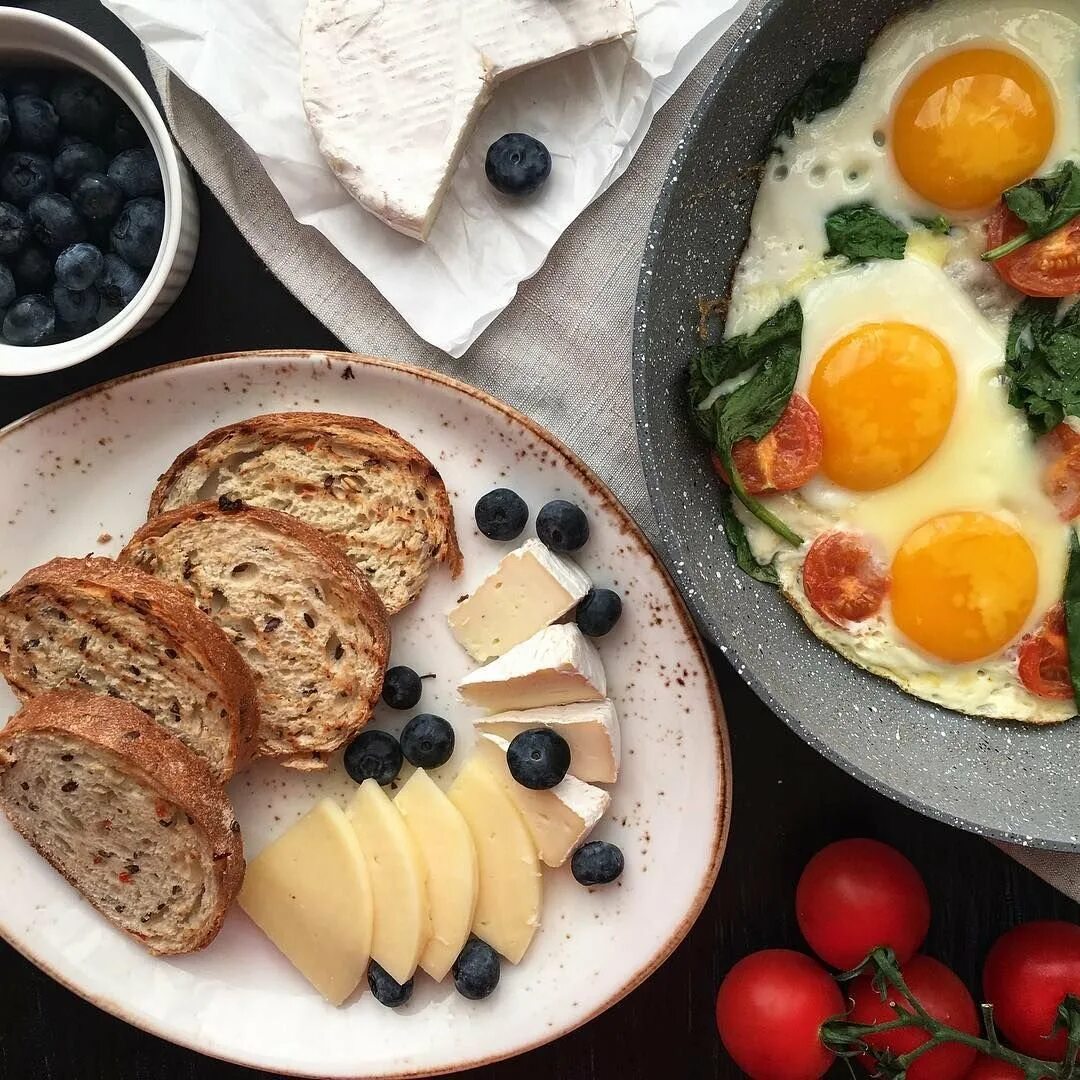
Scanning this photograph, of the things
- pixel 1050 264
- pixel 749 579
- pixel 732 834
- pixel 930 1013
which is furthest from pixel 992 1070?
pixel 1050 264

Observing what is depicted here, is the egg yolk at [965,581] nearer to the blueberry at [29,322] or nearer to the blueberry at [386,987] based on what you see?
the blueberry at [386,987]

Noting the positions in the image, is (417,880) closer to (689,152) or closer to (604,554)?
(604,554)

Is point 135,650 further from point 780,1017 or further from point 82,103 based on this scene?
point 780,1017

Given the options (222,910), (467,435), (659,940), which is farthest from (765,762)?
(222,910)

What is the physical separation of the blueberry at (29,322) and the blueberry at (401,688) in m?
1.06

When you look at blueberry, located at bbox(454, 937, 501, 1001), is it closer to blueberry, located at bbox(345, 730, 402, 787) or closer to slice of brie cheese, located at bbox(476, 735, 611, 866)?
slice of brie cheese, located at bbox(476, 735, 611, 866)

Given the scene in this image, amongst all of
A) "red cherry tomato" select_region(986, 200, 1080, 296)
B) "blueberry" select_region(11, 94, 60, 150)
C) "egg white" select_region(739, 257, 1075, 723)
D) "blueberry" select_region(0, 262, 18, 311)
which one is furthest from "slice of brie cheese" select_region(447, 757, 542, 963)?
"blueberry" select_region(11, 94, 60, 150)

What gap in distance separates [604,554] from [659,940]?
0.87 meters

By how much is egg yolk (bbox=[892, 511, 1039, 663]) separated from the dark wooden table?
48 centimetres

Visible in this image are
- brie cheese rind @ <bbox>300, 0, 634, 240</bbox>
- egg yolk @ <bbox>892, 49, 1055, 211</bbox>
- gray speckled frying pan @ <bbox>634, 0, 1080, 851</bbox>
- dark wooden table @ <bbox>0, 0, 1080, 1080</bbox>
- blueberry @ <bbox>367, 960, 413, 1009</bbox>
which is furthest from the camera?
dark wooden table @ <bbox>0, 0, 1080, 1080</bbox>

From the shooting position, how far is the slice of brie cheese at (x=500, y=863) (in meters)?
2.34

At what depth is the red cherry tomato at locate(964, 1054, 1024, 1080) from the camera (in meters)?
2.41

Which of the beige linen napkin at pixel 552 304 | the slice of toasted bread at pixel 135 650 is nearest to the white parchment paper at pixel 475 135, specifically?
the beige linen napkin at pixel 552 304

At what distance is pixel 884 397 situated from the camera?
2.17m
